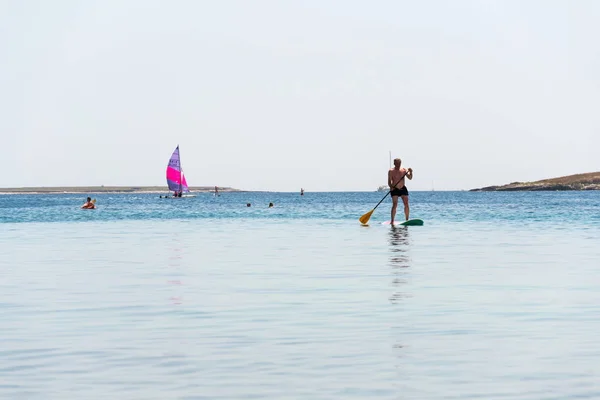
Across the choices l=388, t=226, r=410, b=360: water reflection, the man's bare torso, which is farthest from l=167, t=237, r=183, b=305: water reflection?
the man's bare torso

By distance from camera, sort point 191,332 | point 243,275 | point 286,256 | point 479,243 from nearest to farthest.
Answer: point 191,332 → point 243,275 → point 286,256 → point 479,243

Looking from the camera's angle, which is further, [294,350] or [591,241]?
[591,241]

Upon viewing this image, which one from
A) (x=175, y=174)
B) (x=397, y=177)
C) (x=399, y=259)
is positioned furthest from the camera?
(x=175, y=174)

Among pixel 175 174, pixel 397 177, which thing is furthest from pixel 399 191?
pixel 175 174

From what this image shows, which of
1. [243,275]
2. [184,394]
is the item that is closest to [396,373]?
[184,394]

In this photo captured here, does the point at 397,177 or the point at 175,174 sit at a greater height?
the point at 175,174

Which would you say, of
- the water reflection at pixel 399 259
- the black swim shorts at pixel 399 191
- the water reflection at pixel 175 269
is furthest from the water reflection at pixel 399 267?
the water reflection at pixel 175 269

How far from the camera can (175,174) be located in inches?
5827

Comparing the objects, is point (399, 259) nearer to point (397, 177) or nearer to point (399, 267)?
point (399, 267)

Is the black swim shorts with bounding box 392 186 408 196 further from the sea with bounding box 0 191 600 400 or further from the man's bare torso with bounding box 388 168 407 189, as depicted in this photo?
the sea with bounding box 0 191 600 400

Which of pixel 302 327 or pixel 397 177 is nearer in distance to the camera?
pixel 302 327

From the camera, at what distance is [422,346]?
10531 millimetres

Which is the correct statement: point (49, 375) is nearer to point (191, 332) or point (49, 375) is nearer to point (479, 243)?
point (191, 332)

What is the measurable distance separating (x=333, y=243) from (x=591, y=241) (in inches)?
289
